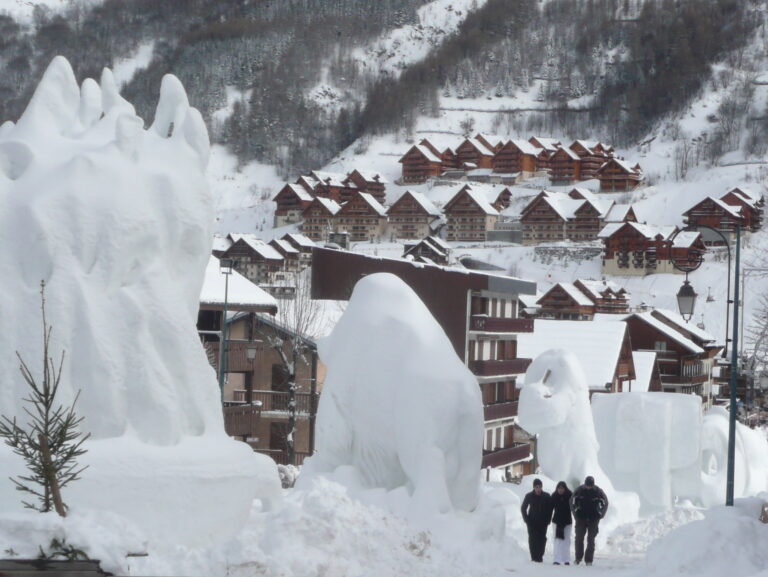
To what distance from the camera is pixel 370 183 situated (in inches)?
4505

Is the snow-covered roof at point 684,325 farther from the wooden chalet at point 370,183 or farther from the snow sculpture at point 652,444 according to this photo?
the wooden chalet at point 370,183

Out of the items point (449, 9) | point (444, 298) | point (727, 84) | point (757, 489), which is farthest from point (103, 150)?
point (449, 9)

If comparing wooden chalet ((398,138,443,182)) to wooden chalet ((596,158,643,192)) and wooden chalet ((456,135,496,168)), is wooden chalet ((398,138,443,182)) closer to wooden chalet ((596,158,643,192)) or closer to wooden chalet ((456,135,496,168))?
wooden chalet ((456,135,496,168))

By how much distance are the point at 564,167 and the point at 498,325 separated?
3032 inches

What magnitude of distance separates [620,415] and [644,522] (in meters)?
3.22

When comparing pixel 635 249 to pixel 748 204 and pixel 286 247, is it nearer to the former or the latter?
pixel 748 204

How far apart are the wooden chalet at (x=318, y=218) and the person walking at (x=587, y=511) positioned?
299 ft

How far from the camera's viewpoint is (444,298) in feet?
126

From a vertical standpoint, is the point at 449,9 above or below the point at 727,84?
above

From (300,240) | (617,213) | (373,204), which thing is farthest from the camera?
(373,204)

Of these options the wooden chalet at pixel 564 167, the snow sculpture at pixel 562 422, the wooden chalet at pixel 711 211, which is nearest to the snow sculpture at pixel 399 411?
the snow sculpture at pixel 562 422

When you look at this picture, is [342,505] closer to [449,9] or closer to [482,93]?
[482,93]

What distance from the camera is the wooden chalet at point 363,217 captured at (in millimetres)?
106312

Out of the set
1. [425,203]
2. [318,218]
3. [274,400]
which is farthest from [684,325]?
[318,218]
